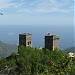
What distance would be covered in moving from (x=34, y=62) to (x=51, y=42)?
35.4ft

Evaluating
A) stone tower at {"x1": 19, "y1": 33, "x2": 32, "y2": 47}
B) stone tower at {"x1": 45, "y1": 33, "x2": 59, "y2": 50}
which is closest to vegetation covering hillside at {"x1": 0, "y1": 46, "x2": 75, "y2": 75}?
stone tower at {"x1": 19, "y1": 33, "x2": 32, "y2": 47}

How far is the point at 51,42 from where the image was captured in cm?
5256

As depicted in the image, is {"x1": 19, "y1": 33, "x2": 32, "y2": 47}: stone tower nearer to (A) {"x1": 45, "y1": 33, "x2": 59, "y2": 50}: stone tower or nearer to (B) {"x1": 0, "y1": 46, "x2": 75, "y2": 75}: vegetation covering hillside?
(A) {"x1": 45, "y1": 33, "x2": 59, "y2": 50}: stone tower

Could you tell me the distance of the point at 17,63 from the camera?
45281 millimetres

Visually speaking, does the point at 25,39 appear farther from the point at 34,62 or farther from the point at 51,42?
the point at 34,62

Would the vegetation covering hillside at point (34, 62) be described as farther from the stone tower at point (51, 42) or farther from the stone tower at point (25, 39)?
the stone tower at point (51, 42)

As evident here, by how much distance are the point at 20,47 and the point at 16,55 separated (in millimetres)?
1334

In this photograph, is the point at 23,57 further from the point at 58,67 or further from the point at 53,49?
the point at 58,67

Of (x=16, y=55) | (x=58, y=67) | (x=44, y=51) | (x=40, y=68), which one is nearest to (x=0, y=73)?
(x=16, y=55)

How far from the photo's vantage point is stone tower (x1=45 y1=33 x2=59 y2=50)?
52100mm

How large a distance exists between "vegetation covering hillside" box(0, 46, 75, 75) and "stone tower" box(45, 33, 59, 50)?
11.4 ft

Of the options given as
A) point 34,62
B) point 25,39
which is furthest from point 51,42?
point 34,62

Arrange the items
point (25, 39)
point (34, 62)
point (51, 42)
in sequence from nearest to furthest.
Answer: point (34, 62)
point (51, 42)
point (25, 39)

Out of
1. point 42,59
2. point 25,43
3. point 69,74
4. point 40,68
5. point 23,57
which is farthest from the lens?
point 25,43
